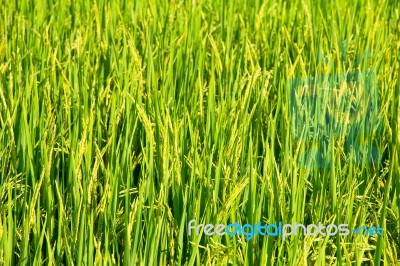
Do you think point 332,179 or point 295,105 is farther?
point 295,105

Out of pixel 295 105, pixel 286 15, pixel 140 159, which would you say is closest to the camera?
pixel 140 159

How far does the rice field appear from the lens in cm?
151

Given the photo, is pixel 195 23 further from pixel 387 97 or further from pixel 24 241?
pixel 24 241

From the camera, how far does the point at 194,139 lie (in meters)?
1.78

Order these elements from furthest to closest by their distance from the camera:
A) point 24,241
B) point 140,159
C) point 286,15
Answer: point 286,15 → point 140,159 → point 24,241

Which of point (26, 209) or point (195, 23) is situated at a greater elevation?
point (195, 23)

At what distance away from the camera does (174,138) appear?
175cm

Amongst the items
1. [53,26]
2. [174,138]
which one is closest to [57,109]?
[174,138]

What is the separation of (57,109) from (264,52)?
0.81m

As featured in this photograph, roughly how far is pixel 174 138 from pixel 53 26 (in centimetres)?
126

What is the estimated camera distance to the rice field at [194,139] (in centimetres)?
151

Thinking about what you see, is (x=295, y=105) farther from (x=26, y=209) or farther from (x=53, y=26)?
(x=53, y=26)

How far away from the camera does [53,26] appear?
112 inches

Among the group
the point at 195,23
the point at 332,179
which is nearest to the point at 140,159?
the point at 332,179
